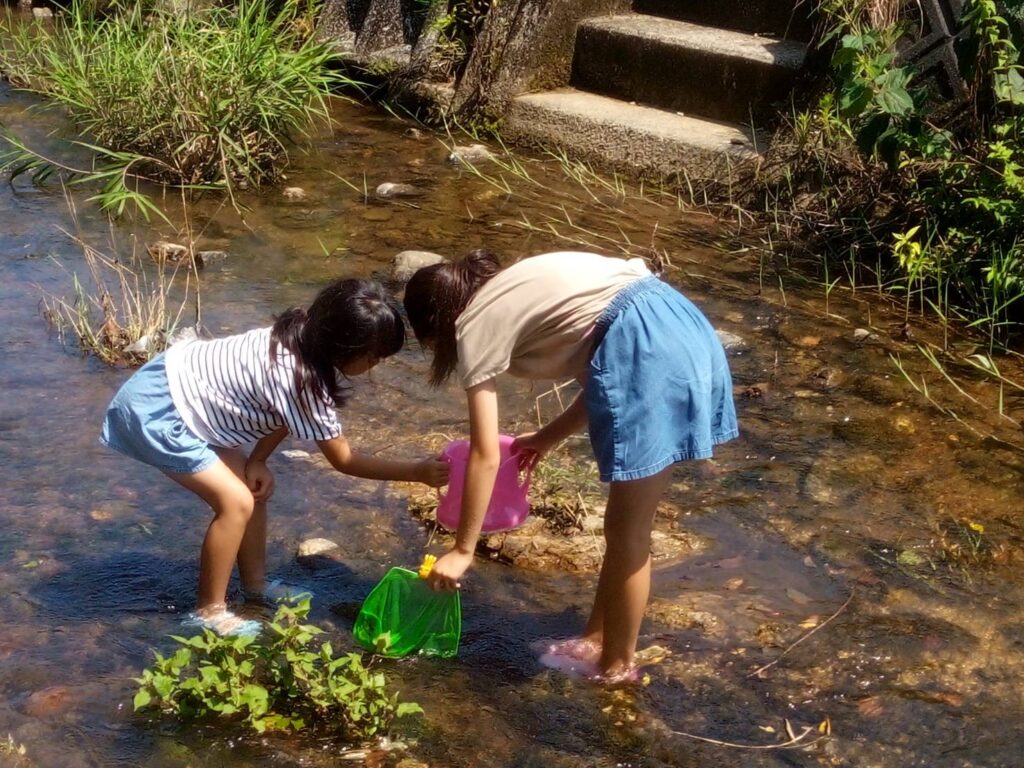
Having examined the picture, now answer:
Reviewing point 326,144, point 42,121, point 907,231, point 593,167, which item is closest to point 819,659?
point 907,231

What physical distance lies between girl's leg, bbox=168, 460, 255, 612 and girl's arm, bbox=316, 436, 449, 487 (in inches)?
8.7

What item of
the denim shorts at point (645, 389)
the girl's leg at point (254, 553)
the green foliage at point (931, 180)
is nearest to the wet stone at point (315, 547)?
the girl's leg at point (254, 553)

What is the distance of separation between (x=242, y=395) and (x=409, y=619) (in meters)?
0.62

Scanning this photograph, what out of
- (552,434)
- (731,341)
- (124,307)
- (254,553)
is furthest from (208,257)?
(552,434)

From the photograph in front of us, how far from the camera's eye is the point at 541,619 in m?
3.04

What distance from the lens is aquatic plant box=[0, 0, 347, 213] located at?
5758 mm

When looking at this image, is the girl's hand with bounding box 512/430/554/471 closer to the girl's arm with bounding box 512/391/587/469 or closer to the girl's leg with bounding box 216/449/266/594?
the girl's arm with bounding box 512/391/587/469

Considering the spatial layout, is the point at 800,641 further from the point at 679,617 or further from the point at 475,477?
the point at 475,477

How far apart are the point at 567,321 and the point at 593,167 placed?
13.0 feet

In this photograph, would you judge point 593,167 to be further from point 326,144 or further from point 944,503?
point 944,503

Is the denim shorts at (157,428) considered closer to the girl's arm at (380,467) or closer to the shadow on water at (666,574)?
the girl's arm at (380,467)

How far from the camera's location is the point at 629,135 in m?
6.17

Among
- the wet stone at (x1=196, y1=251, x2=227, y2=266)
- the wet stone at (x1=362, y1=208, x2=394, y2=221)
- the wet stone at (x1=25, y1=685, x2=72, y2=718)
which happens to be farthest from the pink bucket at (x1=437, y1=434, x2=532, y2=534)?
the wet stone at (x1=362, y1=208, x2=394, y2=221)

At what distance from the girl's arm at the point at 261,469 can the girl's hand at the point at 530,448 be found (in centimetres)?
54
